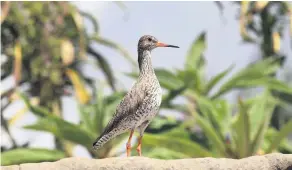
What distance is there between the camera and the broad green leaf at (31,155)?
19.6 m

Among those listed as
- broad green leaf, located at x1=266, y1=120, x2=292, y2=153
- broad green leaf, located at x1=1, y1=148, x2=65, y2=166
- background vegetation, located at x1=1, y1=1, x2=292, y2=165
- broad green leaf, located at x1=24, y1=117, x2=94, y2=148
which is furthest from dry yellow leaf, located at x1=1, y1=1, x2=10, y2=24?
broad green leaf, located at x1=266, y1=120, x2=292, y2=153

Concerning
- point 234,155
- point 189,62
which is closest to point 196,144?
point 234,155

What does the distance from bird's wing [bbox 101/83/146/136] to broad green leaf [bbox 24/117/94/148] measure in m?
11.5

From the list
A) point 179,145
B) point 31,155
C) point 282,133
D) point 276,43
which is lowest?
point 31,155

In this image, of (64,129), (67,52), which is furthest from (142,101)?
(67,52)

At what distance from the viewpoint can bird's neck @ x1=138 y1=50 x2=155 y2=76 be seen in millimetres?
6910

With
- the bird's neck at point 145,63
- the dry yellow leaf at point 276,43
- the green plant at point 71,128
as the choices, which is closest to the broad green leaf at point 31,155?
the green plant at point 71,128

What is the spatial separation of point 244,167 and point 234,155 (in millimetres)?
10306

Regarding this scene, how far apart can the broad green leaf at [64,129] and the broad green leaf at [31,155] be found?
0.72m

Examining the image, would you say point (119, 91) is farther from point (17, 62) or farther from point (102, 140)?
point (102, 140)

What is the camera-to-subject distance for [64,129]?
754 inches

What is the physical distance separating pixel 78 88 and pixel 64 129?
6.96 metres

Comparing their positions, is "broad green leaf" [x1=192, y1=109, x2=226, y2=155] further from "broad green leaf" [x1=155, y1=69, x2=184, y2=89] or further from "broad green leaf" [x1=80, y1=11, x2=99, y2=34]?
"broad green leaf" [x1=80, y1=11, x2=99, y2=34]

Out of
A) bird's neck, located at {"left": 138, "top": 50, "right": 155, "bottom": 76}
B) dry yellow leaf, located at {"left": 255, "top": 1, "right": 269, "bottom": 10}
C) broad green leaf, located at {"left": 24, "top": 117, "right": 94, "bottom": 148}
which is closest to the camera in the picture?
bird's neck, located at {"left": 138, "top": 50, "right": 155, "bottom": 76}
